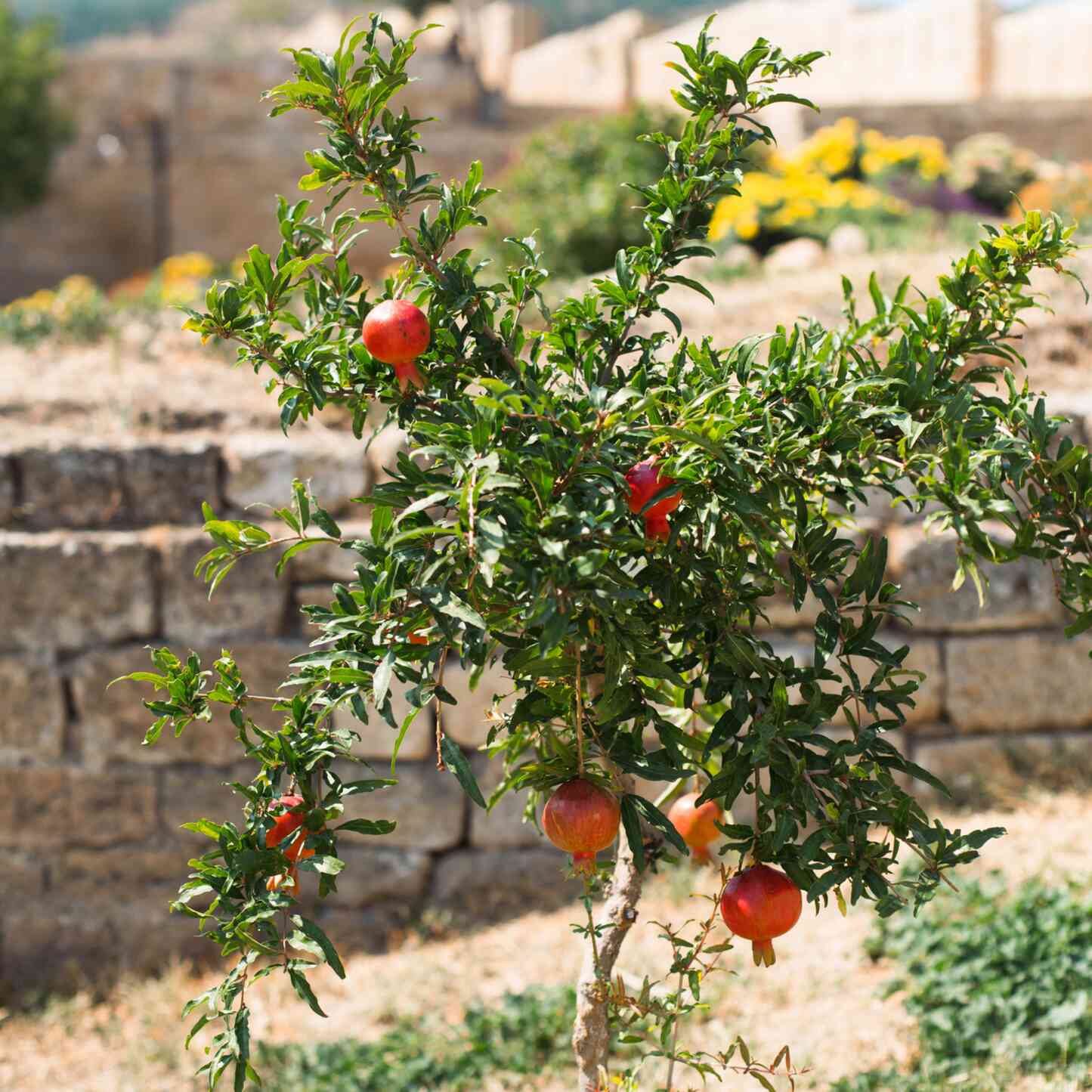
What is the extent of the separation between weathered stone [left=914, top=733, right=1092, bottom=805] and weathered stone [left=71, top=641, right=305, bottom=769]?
2076 millimetres

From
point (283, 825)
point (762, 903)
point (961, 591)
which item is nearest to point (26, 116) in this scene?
point (961, 591)

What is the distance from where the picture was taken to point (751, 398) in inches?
62.1

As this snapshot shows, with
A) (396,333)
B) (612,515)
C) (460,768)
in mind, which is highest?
(396,333)

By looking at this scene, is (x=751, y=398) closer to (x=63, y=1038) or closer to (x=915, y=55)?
(x=63, y=1038)

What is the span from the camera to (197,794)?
395 centimetres

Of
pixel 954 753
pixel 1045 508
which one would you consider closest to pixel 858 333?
pixel 1045 508

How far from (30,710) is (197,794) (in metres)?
0.58

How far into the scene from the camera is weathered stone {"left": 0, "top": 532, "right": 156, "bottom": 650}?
384 cm

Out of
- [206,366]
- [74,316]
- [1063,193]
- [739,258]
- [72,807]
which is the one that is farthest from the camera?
[1063,193]

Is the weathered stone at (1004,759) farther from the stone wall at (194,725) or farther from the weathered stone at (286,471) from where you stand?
the weathered stone at (286,471)

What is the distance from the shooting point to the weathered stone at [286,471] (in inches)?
154

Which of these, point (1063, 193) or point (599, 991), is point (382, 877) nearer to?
point (599, 991)

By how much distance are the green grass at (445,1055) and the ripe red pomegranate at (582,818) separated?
1.50 meters

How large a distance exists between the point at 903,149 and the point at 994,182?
700 mm
